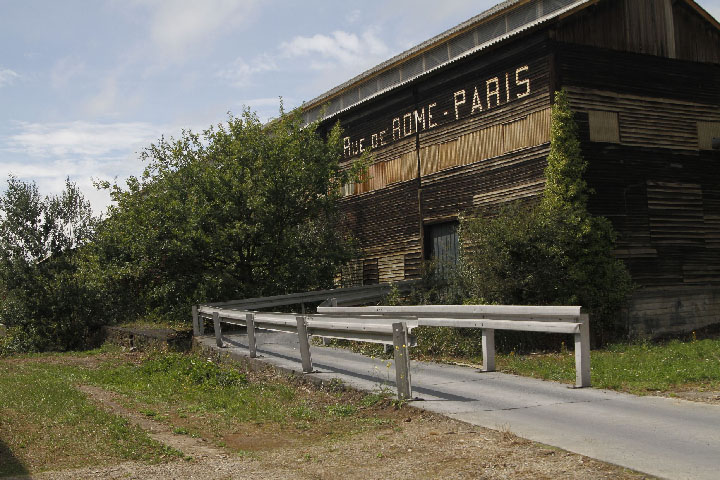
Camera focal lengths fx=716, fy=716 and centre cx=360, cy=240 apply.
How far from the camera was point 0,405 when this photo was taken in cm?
989

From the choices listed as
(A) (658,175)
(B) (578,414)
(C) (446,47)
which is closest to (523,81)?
(C) (446,47)

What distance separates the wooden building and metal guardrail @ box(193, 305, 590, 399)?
8262 millimetres

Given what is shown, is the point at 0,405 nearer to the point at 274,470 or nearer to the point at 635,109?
A: the point at 274,470

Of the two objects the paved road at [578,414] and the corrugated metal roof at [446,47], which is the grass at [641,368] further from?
the corrugated metal roof at [446,47]

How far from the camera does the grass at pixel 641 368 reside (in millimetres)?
9281

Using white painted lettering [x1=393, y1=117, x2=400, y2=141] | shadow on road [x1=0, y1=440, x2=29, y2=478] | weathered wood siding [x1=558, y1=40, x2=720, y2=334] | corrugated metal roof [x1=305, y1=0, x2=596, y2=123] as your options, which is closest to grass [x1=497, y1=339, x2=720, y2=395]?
weathered wood siding [x1=558, y1=40, x2=720, y2=334]

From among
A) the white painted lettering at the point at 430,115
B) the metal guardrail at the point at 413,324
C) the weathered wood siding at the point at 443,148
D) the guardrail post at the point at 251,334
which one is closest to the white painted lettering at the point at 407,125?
the weathered wood siding at the point at 443,148

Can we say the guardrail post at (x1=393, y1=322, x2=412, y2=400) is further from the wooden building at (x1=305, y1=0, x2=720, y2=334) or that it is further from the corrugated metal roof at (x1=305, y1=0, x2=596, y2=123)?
the corrugated metal roof at (x1=305, y1=0, x2=596, y2=123)

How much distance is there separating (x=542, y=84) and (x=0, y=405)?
14671 millimetres

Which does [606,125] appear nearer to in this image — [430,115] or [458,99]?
[458,99]

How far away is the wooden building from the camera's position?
61.7 feet

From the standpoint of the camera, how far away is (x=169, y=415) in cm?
941

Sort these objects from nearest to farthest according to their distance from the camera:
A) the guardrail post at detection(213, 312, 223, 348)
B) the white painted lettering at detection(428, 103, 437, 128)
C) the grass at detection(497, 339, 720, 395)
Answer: the grass at detection(497, 339, 720, 395)
the guardrail post at detection(213, 312, 223, 348)
the white painted lettering at detection(428, 103, 437, 128)

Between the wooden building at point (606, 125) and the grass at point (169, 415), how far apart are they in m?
10.6
